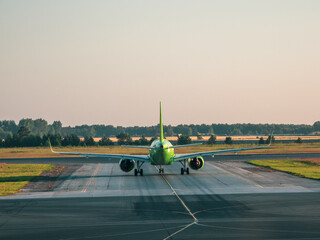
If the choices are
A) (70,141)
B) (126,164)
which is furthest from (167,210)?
(70,141)

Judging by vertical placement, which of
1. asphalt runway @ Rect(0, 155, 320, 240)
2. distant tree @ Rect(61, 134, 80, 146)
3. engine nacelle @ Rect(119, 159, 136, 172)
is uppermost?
distant tree @ Rect(61, 134, 80, 146)

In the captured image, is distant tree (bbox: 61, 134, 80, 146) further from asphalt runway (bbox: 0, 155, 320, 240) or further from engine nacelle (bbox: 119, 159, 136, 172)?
asphalt runway (bbox: 0, 155, 320, 240)

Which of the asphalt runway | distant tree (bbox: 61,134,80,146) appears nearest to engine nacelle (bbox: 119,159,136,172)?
the asphalt runway

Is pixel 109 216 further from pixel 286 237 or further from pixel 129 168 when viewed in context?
pixel 129 168

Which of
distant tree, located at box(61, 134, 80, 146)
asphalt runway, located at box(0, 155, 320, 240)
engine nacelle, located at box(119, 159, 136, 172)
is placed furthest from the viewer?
distant tree, located at box(61, 134, 80, 146)

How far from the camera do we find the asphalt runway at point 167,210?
25933mm

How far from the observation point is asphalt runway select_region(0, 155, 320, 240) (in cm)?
2593

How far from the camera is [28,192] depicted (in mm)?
44031

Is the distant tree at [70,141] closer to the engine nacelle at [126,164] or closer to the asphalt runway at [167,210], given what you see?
the engine nacelle at [126,164]

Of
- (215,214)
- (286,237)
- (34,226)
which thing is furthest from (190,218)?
(34,226)

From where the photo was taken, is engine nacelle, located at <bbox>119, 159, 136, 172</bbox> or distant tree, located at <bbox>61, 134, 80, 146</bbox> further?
distant tree, located at <bbox>61, 134, 80, 146</bbox>

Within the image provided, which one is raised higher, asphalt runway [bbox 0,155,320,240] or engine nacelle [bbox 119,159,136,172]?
engine nacelle [bbox 119,159,136,172]

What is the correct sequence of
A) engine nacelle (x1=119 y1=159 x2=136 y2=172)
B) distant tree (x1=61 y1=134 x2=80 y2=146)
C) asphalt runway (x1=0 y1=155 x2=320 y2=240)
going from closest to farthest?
asphalt runway (x1=0 y1=155 x2=320 y2=240) < engine nacelle (x1=119 y1=159 x2=136 y2=172) < distant tree (x1=61 y1=134 x2=80 y2=146)

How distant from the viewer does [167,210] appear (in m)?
33.1
